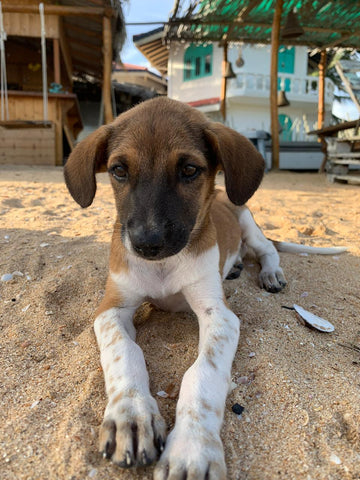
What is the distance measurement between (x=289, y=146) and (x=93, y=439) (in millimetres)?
17651

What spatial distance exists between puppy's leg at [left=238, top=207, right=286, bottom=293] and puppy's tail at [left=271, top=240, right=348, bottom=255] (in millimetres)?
251

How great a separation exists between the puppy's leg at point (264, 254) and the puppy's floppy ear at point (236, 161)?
1.18 m

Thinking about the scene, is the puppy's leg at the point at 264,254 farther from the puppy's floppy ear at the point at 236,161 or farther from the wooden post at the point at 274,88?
the wooden post at the point at 274,88

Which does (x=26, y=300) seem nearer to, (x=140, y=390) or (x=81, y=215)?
(x=140, y=390)

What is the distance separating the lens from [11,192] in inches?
269

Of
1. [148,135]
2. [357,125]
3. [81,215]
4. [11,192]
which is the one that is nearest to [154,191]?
[148,135]

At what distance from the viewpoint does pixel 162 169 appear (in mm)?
2406

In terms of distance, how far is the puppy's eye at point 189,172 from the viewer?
250 centimetres

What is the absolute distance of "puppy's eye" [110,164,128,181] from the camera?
8.32 ft

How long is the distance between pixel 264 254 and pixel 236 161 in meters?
1.77

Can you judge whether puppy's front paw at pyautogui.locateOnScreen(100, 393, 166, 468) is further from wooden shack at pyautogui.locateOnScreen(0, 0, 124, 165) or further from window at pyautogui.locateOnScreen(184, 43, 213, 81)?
window at pyautogui.locateOnScreen(184, 43, 213, 81)

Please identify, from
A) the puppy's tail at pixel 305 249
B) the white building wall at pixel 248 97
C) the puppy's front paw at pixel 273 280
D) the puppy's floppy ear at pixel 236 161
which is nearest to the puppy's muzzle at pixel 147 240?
the puppy's floppy ear at pixel 236 161

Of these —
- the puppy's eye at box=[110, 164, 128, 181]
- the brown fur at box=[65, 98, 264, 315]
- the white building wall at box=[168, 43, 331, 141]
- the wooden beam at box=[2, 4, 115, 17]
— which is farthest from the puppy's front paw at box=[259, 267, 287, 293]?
the white building wall at box=[168, 43, 331, 141]

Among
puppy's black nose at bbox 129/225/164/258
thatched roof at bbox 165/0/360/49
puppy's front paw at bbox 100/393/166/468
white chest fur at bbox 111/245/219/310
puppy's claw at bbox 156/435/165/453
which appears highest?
thatched roof at bbox 165/0/360/49
